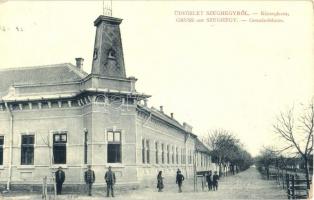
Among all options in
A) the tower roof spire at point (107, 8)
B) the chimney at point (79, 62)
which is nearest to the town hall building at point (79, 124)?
the tower roof spire at point (107, 8)

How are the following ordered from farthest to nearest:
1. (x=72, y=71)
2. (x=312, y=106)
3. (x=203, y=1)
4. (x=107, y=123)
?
1. (x=72, y=71)
2. (x=107, y=123)
3. (x=312, y=106)
4. (x=203, y=1)

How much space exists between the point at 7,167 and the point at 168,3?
10695 mm

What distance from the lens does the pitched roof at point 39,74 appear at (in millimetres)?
21609

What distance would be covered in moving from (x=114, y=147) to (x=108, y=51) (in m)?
4.54

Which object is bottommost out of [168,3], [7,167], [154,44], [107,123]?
[7,167]

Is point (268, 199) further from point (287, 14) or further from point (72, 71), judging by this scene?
point (72, 71)

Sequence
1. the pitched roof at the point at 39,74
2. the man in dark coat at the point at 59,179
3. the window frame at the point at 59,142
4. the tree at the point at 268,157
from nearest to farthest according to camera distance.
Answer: the man in dark coat at the point at 59,179, the window frame at the point at 59,142, the pitched roof at the point at 39,74, the tree at the point at 268,157

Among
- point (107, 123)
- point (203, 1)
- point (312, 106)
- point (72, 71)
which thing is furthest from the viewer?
point (72, 71)

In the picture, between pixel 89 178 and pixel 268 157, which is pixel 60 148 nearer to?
pixel 89 178

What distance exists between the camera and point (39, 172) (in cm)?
1866

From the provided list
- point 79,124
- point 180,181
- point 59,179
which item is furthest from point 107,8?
point 180,181

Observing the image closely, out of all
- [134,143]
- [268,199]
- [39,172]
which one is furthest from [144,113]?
[268,199]

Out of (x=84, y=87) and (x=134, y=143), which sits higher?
(x=84, y=87)

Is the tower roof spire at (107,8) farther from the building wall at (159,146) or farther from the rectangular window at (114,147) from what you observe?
the building wall at (159,146)
